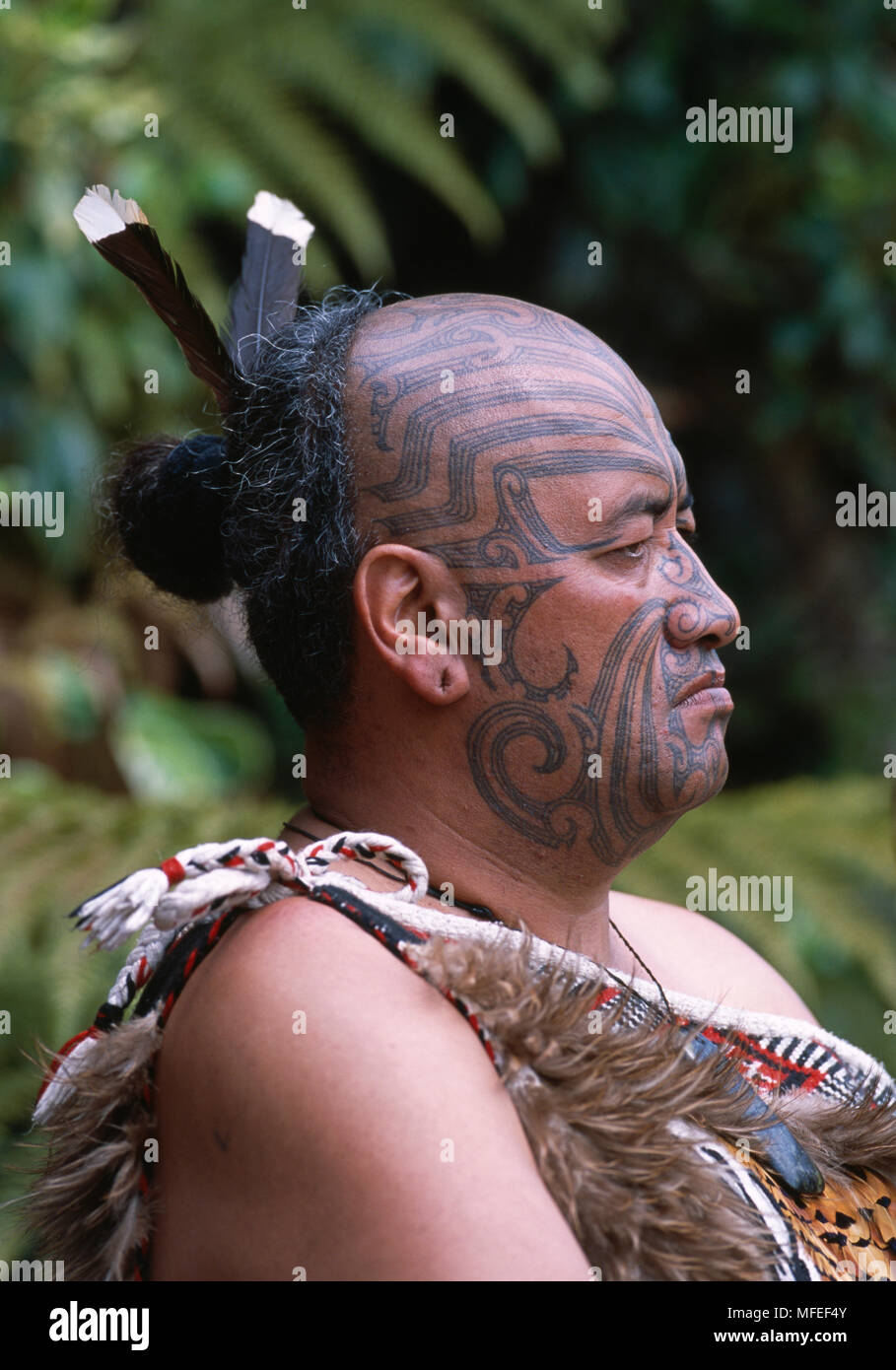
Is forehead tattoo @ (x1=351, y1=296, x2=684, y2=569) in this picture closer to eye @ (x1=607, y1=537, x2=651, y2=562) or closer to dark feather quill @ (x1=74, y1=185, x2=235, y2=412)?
eye @ (x1=607, y1=537, x2=651, y2=562)

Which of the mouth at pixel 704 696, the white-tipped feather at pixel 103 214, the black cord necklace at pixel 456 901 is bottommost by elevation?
the black cord necklace at pixel 456 901

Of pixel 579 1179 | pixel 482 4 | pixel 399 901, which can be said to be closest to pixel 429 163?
pixel 482 4

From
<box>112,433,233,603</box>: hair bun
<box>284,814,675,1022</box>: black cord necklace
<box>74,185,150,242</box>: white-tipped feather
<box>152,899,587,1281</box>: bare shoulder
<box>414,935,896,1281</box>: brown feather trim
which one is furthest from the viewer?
<box>112,433,233,603</box>: hair bun

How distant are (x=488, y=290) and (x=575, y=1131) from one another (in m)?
4.24

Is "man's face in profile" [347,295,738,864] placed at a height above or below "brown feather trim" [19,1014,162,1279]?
above

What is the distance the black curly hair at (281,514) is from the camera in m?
1.65

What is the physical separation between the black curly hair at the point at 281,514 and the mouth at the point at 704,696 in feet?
1.30

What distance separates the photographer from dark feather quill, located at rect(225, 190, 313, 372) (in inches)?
74.2

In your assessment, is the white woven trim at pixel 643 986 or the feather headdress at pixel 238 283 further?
the feather headdress at pixel 238 283

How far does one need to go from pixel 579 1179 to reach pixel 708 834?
8.30 feet

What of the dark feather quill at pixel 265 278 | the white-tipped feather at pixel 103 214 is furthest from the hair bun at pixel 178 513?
the white-tipped feather at pixel 103 214

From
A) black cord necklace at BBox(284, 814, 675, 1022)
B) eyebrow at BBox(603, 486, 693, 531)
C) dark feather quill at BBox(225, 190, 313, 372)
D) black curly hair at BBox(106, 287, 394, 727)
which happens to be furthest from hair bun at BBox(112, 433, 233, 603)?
eyebrow at BBox(603, 486, 693, 531)

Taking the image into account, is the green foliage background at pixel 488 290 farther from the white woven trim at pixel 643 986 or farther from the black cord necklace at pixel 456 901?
the white woven trim at pixel 643 986

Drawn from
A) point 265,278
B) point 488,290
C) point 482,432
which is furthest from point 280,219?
point 488,290
